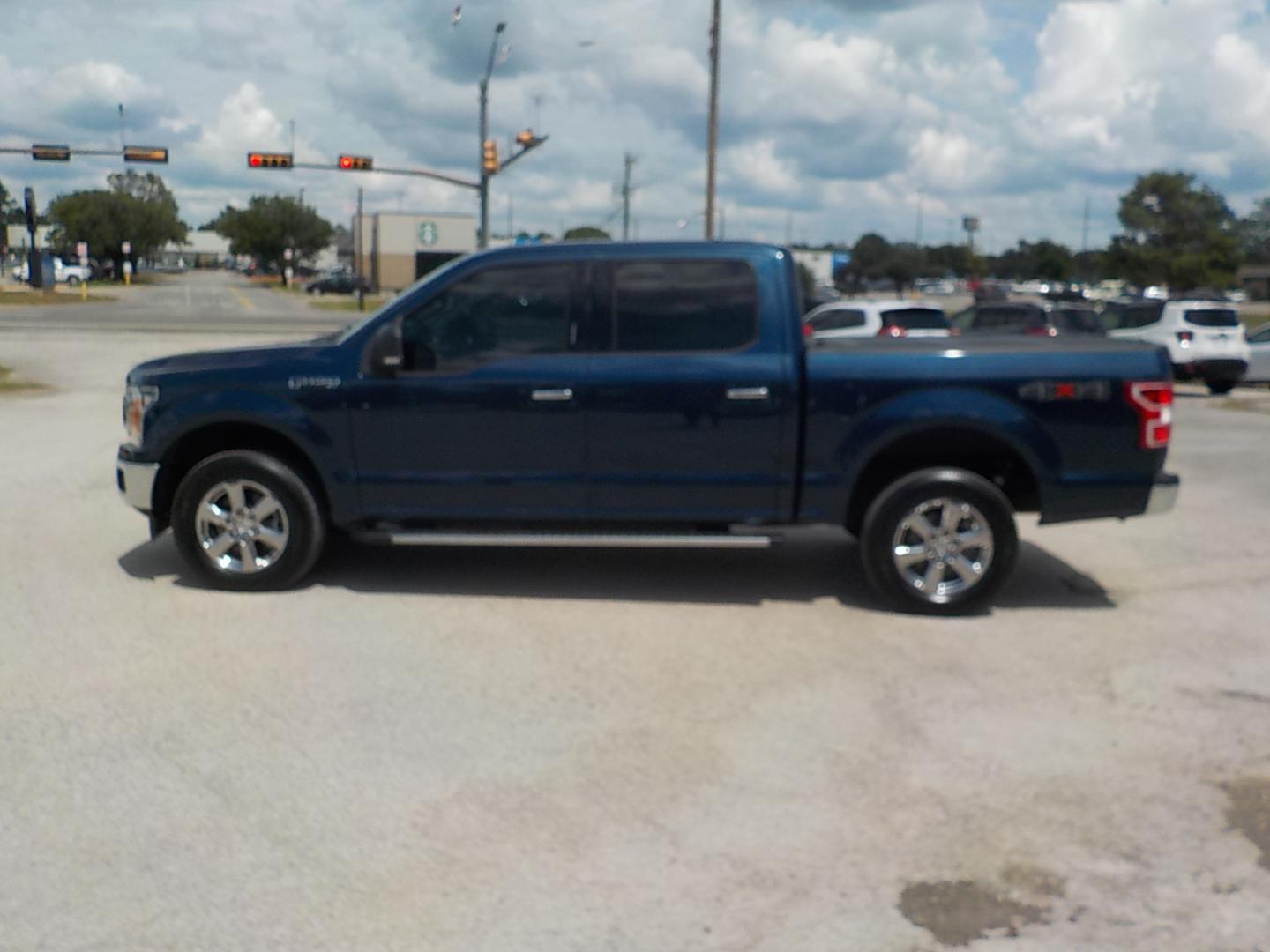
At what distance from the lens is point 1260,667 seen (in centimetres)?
625

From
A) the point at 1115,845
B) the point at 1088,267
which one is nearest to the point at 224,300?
the point at 1115,845

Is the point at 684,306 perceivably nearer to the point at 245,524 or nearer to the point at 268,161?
the point at 245,524

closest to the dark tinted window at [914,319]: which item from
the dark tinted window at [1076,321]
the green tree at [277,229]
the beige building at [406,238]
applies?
the dark tinted window at [1076,321]

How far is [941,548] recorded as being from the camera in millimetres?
7004

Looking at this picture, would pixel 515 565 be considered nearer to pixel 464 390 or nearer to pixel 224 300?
pixel 464 390

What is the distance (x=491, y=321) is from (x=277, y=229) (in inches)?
4149

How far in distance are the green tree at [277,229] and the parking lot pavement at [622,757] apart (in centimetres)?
10339

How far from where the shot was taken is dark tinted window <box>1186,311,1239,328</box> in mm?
21938

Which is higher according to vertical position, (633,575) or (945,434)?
(945,434)

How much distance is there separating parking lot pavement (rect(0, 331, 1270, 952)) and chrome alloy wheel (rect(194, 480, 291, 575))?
242 mm

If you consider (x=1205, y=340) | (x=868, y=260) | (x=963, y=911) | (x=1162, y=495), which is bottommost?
(x=963, y=911)

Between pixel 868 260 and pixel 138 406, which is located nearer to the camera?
pixel 138 406

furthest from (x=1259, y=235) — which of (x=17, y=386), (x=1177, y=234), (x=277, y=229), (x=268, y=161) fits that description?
(x=17, y=386)

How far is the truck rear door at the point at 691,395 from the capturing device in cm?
695
